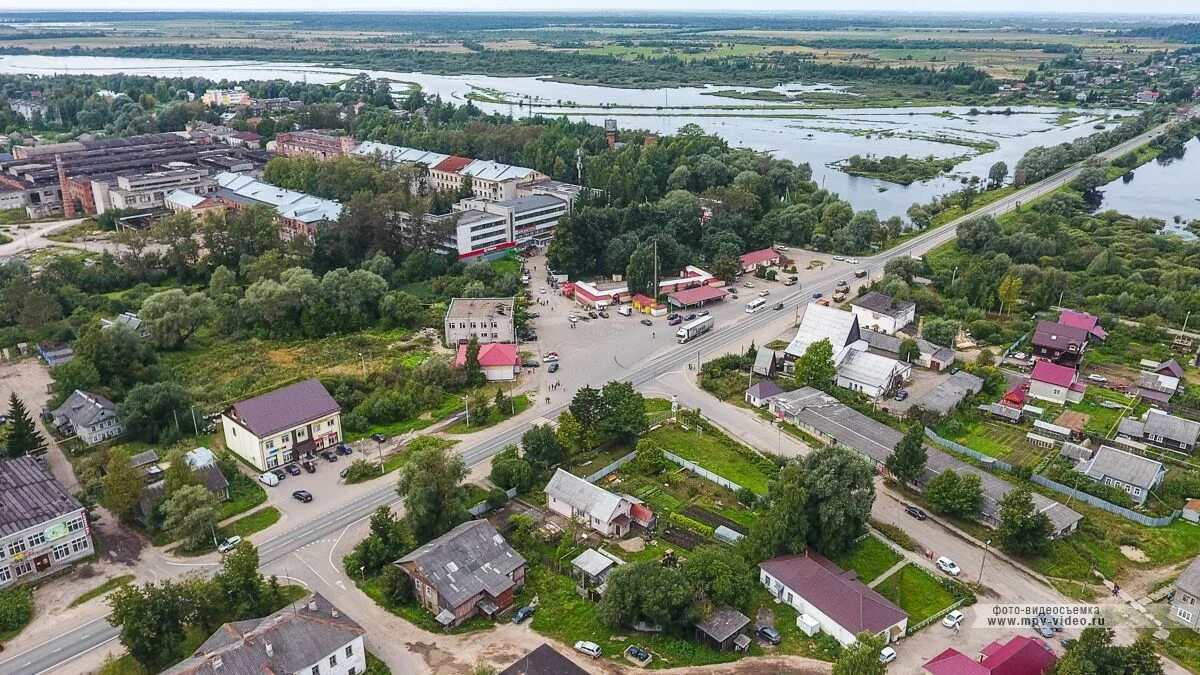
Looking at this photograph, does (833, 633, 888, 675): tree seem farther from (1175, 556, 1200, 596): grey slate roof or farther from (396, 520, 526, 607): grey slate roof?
(1175, 556, 1200, 596): grey slate roof

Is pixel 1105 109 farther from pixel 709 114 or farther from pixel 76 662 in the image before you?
pixel 76 662

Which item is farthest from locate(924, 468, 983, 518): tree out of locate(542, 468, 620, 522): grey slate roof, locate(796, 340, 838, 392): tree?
locate(542, 468, 620, 522): grey slate roof

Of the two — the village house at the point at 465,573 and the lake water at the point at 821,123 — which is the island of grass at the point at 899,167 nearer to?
the lake water at the point at 821,123

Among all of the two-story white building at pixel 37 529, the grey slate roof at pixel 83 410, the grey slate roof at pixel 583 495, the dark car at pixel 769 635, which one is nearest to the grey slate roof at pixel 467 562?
the grey slate roof at pixel 583 495

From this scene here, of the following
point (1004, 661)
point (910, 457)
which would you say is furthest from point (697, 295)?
point (1004, 661)

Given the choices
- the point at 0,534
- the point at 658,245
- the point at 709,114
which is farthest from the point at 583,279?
the point at 709,114

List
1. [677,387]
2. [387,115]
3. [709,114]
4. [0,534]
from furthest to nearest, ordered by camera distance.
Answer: [709,114], [387,115], [677,387], [0,534]
